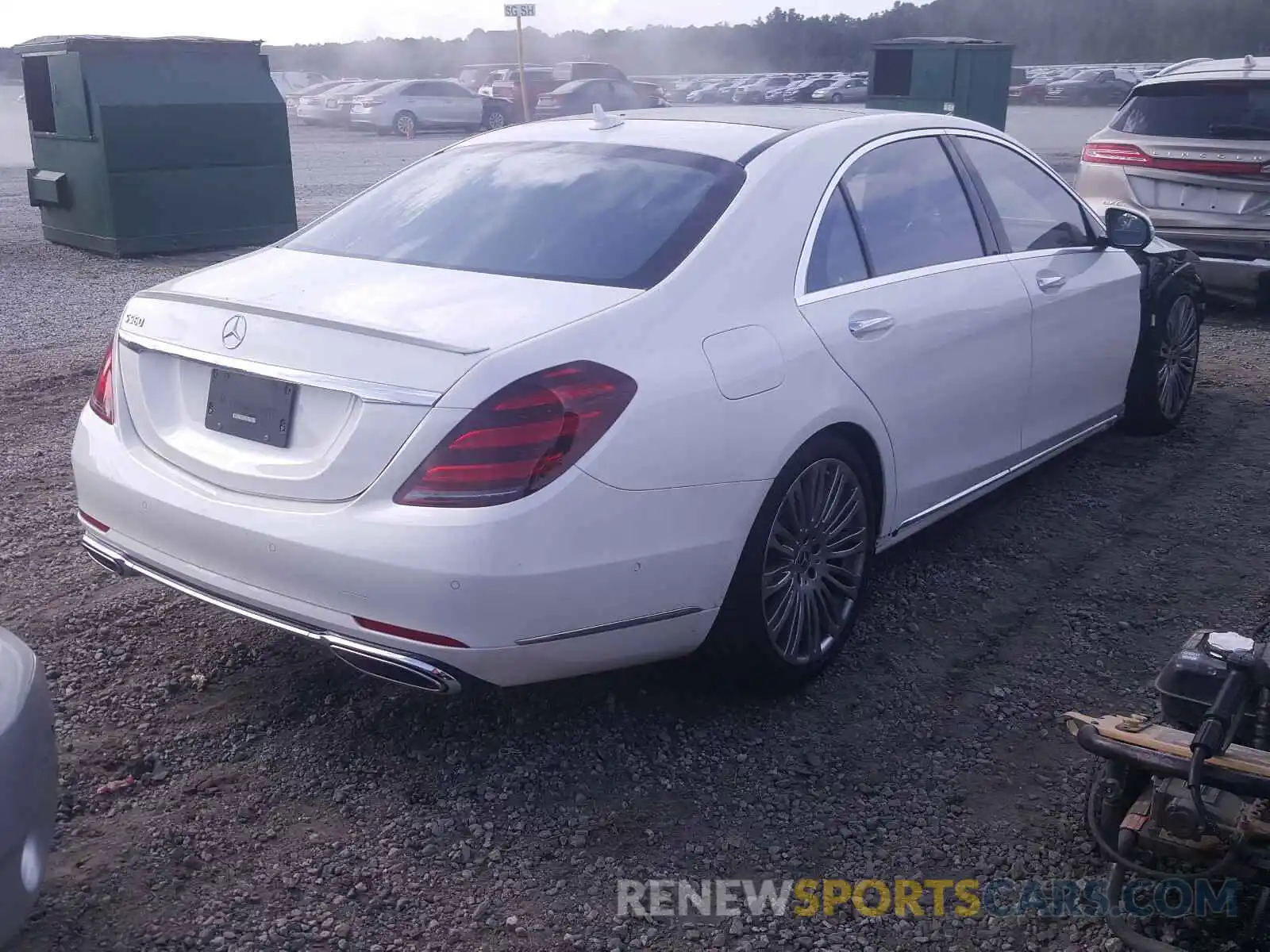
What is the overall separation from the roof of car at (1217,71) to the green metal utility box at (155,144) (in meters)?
7.66

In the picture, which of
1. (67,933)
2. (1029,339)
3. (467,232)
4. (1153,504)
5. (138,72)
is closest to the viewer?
(67,933)

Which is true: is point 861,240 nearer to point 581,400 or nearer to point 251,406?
point 581,400

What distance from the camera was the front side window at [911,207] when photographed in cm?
394

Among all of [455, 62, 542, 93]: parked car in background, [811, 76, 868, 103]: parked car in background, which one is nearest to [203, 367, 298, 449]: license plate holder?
[455, 62, 542, 93]: parked car in background

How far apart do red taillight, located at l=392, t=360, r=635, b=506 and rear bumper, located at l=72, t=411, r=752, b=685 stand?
35 millimetres

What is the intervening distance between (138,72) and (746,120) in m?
8.72

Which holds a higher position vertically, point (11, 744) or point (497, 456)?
point (497, 456)

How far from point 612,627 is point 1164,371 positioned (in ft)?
13.0

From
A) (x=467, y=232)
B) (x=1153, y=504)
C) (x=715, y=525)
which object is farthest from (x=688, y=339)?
(x=1153, y=504)

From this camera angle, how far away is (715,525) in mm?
3111

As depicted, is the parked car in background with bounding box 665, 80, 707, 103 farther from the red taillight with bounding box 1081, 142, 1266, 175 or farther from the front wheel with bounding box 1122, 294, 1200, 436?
the front wheel with bounding box 1122, 294, 1200, 436

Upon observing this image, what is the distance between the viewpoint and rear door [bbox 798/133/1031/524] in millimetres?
3691

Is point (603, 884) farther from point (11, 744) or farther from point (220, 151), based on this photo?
point (220, 151)

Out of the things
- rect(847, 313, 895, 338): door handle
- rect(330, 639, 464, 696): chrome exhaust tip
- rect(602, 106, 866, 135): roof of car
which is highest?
rect(602, 106, 866, 135): roof of car
